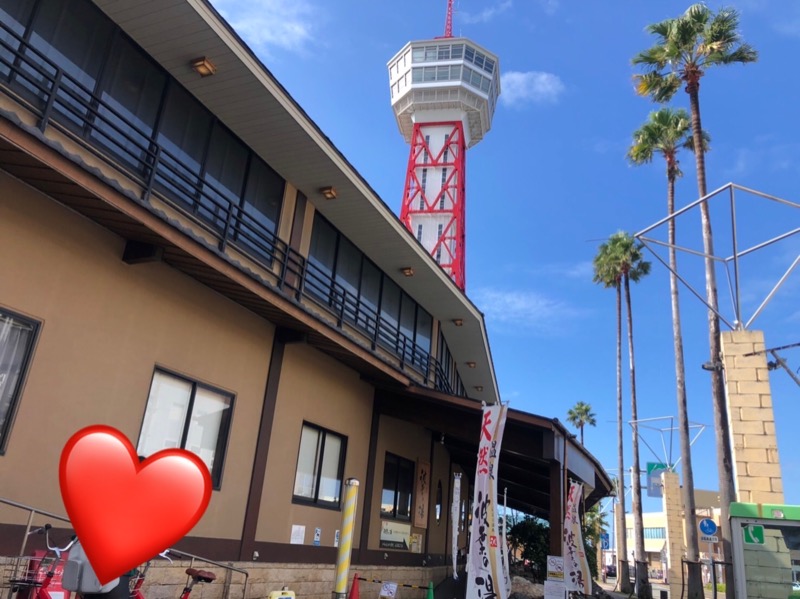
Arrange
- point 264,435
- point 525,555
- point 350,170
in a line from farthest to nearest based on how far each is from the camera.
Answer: point 525,555, point 350,170, point 264,435

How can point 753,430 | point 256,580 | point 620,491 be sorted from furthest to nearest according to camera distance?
1. point 620,491
2. point 753,430
3. point 256,580

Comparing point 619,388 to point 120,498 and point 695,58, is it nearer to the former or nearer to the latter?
point 695,58

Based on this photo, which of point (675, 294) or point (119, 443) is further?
point (675, 294)

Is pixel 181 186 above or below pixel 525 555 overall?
above

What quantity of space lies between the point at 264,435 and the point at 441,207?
134 ft

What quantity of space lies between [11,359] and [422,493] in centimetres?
1263

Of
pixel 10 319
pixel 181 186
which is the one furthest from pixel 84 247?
pixel 181 186

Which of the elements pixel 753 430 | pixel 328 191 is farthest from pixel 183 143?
pixel 753 430

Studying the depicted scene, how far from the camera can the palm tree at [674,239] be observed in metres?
21.5

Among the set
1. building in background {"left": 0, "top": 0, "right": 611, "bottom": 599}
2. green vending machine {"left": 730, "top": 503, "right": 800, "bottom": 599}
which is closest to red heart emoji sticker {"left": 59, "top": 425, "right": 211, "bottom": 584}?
building in background {"left": 0, "top": 0, "right": 611, "bottom": 599}

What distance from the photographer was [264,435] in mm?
10836

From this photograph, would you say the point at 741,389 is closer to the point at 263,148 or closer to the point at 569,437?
the point at 569,437

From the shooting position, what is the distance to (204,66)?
9.25 m

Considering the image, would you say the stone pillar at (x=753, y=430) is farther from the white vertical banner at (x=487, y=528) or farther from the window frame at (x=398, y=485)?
the window frame at (x=398, y=485)
